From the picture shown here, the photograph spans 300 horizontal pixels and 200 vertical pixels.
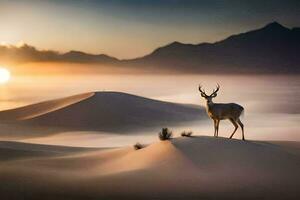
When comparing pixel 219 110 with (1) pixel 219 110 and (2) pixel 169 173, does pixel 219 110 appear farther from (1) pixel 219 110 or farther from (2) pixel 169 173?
(2) pixel 169 173

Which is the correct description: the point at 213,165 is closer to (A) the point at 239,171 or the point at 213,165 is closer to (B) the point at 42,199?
(A) the point at 239,171

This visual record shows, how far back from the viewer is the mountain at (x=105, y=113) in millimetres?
23406

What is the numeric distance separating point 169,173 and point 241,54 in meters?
81.8

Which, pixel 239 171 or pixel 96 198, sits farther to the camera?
pixel 239 171

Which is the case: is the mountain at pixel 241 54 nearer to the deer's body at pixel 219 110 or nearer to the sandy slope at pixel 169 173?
the deer's body at pixel 219 110

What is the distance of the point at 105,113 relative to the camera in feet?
81.0

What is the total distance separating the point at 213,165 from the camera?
8.34 m

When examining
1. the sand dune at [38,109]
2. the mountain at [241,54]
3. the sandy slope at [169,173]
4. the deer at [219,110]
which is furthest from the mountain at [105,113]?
the mountain at [241,54]

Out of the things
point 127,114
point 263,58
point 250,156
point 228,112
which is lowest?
point 250,156

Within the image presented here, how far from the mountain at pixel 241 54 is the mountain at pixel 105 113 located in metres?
44.1

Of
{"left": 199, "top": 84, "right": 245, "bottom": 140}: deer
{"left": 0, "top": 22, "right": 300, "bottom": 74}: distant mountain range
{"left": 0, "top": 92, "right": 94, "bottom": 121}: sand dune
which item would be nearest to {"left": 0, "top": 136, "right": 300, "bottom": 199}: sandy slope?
{"left": 199, "top": 84, "right": 245, "bottom": 140}: deer

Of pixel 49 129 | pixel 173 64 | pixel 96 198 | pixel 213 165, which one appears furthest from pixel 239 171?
pixel 173 64

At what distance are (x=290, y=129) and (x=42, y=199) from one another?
1427 centimetres

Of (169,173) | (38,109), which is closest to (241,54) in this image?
(38,109)
